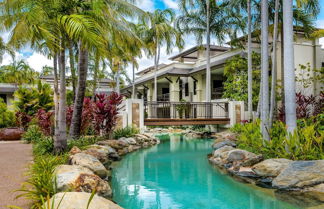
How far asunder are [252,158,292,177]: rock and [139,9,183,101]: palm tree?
16.2m

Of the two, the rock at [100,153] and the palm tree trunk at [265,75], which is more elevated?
the palm tree trunk at [265,75]

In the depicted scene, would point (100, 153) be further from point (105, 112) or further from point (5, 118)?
point (5, 118)

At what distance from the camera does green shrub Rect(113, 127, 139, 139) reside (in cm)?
1273

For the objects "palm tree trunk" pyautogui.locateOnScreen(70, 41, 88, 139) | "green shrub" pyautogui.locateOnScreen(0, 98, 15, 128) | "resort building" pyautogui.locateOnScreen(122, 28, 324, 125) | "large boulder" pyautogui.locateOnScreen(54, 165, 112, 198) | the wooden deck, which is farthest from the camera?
"resort building" pyautogui.locateOnScreen(122, 28, 324, 125)

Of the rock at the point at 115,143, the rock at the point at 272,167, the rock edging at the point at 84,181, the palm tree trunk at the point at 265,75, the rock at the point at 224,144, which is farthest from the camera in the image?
the rock at the point at 224,144

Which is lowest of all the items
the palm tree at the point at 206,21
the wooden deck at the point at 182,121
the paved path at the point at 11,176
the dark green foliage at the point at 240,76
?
the paved path at the point at 11,176

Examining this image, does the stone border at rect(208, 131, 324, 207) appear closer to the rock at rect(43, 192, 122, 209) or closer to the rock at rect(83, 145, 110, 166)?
the rock at rect(43, 192, 122, 209)

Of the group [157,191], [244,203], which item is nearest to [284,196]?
[244,203]

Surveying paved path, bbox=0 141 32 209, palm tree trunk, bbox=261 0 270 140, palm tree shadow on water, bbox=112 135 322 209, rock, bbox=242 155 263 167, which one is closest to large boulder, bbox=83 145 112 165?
palm tree shadow on water, bbox=112 135 322 209

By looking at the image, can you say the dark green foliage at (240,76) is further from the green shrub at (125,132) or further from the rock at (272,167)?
the rock at (272,167)

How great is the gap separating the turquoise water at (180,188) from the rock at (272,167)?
707 mm

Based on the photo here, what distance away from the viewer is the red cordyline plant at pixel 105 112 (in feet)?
36.4

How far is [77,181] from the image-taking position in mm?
4797

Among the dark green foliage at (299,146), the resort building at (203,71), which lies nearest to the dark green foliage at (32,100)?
the resort building at (203,71)
